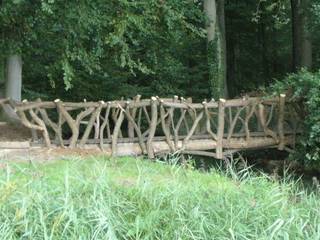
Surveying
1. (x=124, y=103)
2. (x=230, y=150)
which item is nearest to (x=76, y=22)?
(x=124, y=103)

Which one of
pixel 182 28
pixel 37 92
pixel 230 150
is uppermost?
pixel 182 28

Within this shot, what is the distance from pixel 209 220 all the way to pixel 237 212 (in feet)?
0.81

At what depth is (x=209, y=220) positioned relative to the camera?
407 centimetres

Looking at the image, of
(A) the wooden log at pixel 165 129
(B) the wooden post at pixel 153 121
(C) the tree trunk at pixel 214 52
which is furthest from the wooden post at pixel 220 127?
(C) the tree trunk at pixel 214 52

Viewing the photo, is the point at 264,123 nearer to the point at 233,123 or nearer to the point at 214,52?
the point at 233,123

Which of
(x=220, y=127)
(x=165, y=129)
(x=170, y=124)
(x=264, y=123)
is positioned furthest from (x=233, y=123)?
(x=165, y=129)

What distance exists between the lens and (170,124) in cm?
1328

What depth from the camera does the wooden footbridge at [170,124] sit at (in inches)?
482

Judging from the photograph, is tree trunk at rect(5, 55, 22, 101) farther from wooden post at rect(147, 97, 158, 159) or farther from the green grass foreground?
the green grass foreground

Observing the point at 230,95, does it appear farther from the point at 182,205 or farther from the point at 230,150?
the point at 182,205

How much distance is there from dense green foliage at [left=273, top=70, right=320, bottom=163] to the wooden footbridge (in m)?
0.53

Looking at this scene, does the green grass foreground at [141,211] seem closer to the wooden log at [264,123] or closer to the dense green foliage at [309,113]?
the dense green foliage at [309,113]

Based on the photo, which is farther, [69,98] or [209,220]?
[69,98]

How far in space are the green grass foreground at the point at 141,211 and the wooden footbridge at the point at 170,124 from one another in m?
7.38
